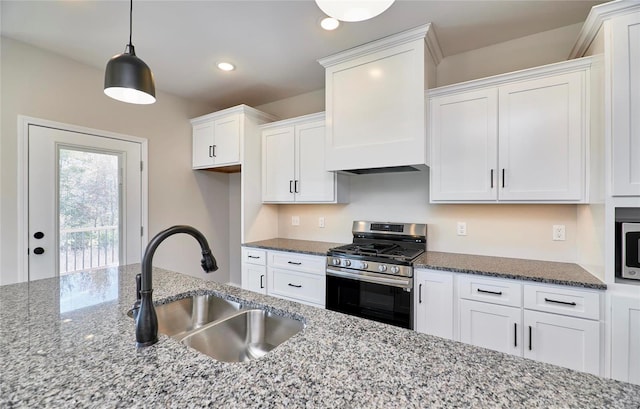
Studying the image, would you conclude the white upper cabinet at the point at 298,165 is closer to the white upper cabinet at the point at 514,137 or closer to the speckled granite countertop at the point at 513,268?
the speckled granite countertop at the point at 513,268

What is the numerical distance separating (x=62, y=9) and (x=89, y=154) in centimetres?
Result: 125

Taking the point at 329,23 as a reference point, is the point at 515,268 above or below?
below

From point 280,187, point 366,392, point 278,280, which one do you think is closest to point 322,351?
point 366,392

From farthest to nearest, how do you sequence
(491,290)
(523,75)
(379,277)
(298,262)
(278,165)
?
(278,165) → (298,262) → (379,277) → (523,75) → (491,290)

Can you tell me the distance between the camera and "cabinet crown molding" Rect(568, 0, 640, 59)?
5.03 ft

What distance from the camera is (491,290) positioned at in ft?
6.09

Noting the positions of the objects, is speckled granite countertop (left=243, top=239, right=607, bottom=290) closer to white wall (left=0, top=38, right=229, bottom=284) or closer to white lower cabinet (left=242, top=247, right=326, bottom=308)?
white lower cabinet (left=242, top=247, right=326, bottom=308)

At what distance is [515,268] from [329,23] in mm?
2205

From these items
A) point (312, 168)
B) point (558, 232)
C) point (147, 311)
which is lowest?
point (147, 311)

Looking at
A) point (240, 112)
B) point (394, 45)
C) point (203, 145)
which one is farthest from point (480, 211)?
point (203, 145)

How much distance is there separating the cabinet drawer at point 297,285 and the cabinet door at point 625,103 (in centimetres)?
211

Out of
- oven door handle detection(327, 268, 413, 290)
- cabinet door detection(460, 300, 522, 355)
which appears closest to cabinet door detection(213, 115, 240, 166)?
oven door handle detection(327, 268, 413, 290)

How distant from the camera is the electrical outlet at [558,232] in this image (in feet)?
6.95

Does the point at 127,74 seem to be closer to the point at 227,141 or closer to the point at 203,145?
the point at 227,141
